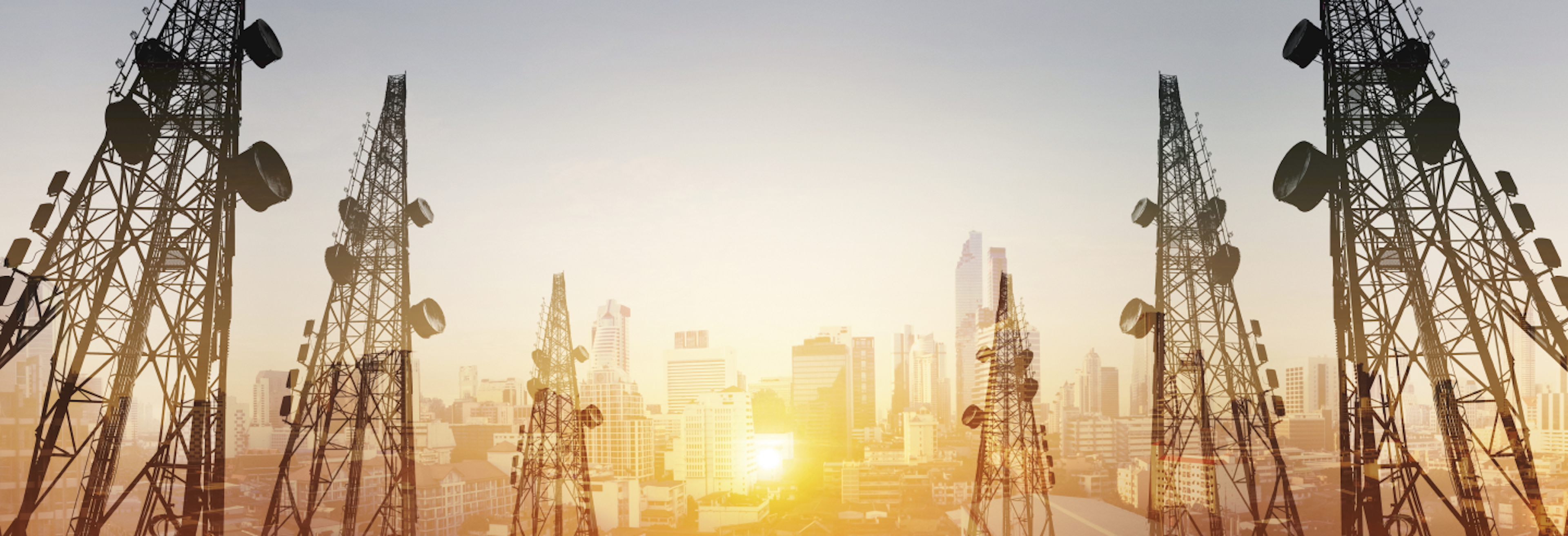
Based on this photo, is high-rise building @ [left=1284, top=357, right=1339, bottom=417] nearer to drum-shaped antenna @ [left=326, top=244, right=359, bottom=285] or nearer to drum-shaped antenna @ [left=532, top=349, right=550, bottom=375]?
drum-shaped antenna @ [left=532, top=349, right=550, bottom=375]

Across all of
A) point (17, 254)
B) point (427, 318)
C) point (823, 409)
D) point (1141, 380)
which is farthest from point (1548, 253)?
point (17, 254)

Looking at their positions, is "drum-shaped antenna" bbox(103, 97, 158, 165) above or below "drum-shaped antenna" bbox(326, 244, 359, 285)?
above

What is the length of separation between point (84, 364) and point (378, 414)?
11.0 ft

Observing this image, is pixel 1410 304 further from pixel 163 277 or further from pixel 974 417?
pixel 163 277

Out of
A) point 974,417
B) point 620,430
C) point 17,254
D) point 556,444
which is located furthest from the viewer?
point 620,430

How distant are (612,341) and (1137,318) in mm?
8137

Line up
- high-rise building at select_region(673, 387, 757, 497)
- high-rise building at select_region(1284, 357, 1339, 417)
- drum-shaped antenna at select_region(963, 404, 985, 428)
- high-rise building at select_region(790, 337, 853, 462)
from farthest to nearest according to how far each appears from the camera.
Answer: high-rise building at select_region(790, 337, 853, 462) < high-rise building at select_region(673, 387, 757, 497) < drum-shaped antenna at select_region(963, 404, 985, 428) < high-rise building at select_region(1284, 357, 1339, 417)

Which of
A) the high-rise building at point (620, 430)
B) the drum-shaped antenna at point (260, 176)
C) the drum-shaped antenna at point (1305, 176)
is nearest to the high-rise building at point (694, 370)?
the high-rise building at point (620, 430)

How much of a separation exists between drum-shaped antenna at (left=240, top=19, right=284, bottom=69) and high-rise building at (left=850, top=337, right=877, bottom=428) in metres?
9.47

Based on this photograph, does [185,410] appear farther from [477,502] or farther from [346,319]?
[477,502]

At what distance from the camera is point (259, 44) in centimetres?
857

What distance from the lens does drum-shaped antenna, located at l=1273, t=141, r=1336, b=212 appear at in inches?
340

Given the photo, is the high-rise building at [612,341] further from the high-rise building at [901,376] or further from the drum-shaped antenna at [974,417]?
the drum-shaped antenna at [974,417]

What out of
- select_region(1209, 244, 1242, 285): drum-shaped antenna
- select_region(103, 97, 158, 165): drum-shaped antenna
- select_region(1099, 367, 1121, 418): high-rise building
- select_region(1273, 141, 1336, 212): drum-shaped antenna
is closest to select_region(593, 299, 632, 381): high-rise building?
select_region(103, 97, 158, 165): drum-shaped antenna
